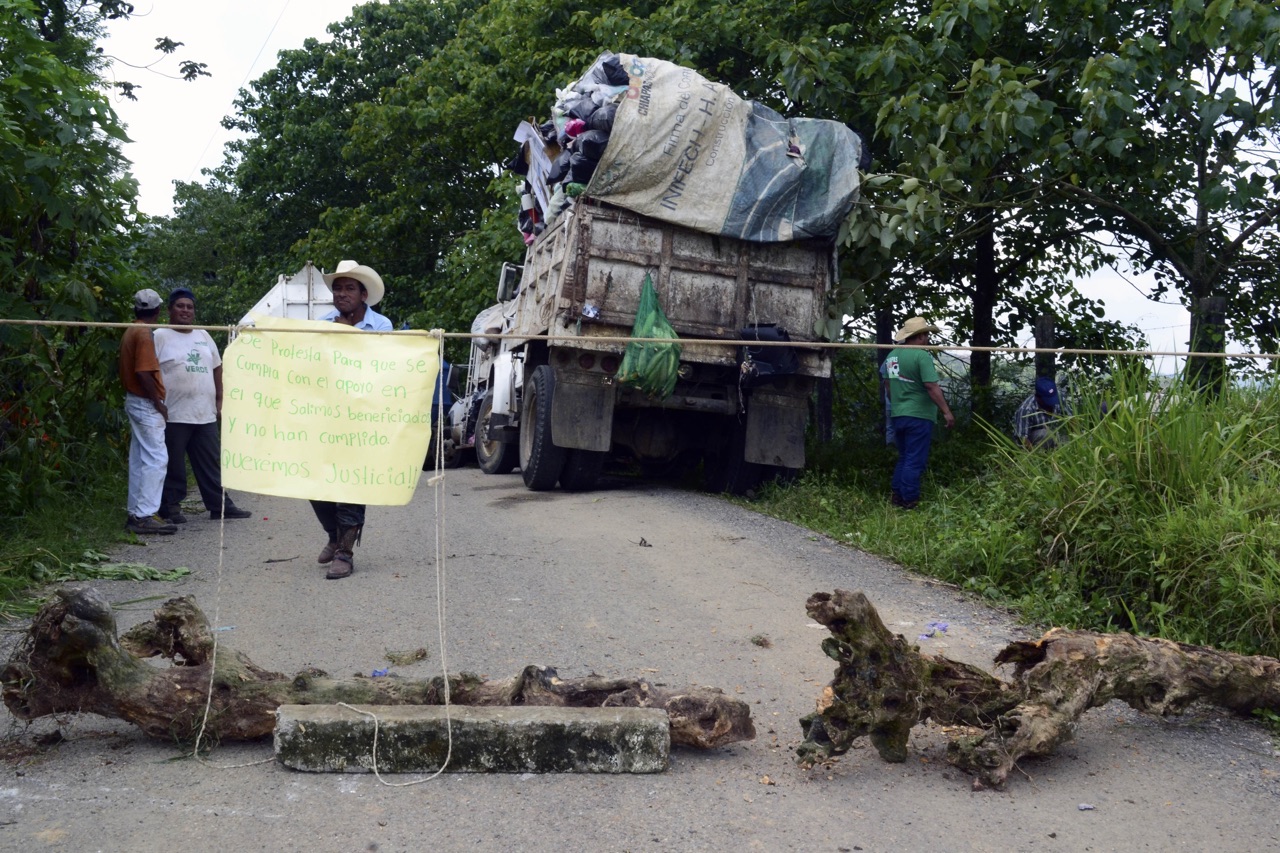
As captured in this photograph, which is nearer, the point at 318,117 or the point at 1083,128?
the point at 1083,128

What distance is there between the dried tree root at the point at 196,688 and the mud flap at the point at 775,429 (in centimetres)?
674

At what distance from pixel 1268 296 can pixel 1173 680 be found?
766cm

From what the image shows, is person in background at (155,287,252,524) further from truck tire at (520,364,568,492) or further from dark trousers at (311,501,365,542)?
truck tire at (520,364,568,492)

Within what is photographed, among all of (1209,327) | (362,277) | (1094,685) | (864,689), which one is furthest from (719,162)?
(864,689)

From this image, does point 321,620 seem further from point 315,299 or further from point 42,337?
point 315,299

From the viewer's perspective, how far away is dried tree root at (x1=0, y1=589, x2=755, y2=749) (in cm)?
377

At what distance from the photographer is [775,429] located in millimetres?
10797

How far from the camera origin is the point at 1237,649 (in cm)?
515

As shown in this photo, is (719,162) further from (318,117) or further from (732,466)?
(318,117)

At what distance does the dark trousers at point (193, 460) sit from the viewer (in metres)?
8.57

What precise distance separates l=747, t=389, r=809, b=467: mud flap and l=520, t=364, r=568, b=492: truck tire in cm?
174

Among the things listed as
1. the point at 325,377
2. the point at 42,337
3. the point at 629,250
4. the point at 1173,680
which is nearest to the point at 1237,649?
the point at 1173,680

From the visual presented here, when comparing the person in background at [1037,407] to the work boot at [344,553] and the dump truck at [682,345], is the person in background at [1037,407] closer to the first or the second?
the dump truck at [682,345]

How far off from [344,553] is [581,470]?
14.5 ft
